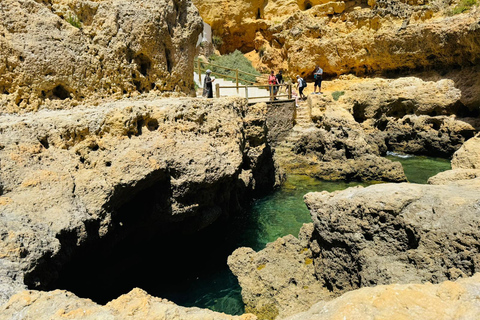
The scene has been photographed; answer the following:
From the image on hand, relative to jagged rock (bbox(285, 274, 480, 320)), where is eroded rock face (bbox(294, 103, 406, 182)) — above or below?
below

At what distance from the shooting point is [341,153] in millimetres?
14391

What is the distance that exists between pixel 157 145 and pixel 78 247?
7.78 ft

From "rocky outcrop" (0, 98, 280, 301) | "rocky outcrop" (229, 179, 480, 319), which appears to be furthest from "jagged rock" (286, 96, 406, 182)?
"rocky outcrop" (229, 179, 480, 319)

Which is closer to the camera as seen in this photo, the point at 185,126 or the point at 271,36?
the point at 185,126

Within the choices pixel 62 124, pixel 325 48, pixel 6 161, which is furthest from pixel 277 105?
pixel 6 161

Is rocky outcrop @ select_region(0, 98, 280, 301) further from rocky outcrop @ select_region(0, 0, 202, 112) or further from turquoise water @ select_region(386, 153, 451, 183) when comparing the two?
turquoise water @ select_region(386, 153, 451, 183)

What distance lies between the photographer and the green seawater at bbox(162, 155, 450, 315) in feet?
23.4

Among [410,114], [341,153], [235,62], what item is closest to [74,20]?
[341,153]

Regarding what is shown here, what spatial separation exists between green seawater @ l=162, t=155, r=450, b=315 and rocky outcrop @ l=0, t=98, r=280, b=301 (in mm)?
1386

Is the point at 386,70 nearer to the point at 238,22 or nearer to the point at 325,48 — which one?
the point at 325,48

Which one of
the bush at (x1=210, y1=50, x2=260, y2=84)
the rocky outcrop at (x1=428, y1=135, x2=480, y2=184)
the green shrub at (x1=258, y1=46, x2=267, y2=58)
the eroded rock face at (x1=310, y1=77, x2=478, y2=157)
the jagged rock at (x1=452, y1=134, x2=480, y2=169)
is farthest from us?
the green shrub at (x1=258, y1=46, x2=267, y2=58)

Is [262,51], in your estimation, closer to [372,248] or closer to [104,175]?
[104,175]

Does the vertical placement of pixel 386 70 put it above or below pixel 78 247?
above

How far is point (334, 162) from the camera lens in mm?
14289
